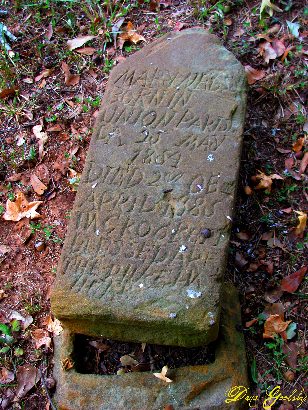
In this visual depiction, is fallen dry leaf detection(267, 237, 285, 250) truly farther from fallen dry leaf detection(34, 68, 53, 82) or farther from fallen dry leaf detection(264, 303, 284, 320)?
fallen dry leaf detection(34, 68, 53, 82)

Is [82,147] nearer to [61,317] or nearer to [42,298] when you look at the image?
[42,298]

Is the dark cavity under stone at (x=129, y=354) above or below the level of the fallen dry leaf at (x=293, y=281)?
below

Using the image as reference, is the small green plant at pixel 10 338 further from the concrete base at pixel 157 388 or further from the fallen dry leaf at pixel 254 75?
the fallen dry leaf at pixel 254 75

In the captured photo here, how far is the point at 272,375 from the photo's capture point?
267 cm

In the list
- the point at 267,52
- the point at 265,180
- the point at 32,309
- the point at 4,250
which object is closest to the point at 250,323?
the point at 265,180

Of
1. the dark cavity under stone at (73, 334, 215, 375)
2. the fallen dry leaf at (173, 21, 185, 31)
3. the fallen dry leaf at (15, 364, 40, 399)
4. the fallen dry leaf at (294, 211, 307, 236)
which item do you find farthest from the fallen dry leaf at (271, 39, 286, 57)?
the fallen dry leaf at (15, 364, 40, 399)

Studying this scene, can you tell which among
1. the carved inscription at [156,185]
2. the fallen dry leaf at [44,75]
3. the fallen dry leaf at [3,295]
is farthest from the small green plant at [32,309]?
the fallen dry leaf at [44,75]

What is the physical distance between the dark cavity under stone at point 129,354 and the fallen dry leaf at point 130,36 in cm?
217

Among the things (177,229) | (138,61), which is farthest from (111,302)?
(138,61)

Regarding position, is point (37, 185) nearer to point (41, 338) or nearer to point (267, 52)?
point (41, 338)

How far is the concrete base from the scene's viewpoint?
2.46m

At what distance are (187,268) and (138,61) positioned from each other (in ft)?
4.16

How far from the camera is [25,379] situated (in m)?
2.73

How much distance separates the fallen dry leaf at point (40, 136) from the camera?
3519 mm
